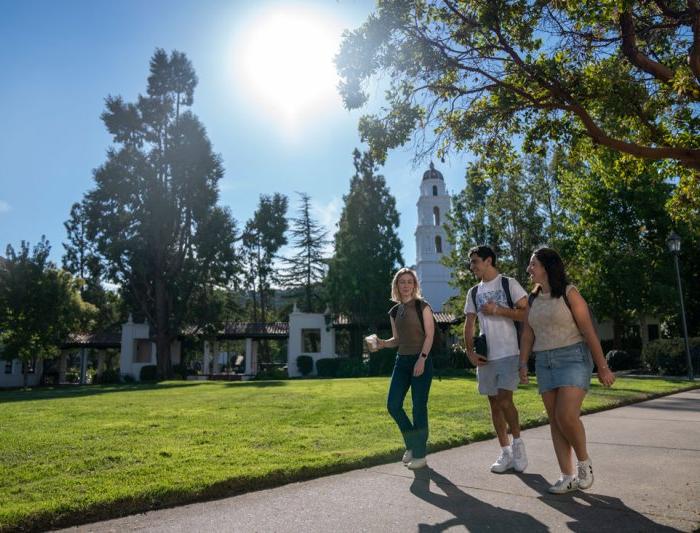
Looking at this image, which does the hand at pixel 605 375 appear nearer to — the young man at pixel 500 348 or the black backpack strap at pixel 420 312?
the young man at pixel 500 348

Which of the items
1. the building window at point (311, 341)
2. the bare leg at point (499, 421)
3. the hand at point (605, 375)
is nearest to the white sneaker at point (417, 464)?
the bare leg at point (499, 421)

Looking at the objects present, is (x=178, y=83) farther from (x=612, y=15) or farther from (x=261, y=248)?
(x=612, y=15)

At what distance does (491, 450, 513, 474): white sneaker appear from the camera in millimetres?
4647

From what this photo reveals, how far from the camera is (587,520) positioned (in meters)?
3.32

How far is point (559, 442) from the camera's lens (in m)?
4.11

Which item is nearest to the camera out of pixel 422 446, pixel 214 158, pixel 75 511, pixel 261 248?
pixel 75 511

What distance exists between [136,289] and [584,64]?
31789 millimetres

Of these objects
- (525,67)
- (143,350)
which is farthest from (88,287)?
(525,67)

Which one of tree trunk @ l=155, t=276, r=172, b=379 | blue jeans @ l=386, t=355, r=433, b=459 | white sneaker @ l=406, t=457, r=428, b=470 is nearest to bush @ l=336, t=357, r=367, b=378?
tree trunk @ l=155, t=276, r=172, b=379

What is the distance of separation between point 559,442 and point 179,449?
380 centimetres

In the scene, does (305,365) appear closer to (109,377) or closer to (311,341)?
(311,341)

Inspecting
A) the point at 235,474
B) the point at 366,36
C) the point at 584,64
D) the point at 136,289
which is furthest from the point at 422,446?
the point at 136,289

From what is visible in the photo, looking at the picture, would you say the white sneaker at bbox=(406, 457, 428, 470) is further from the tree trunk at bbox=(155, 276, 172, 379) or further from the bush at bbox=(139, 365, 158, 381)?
the bush at bbox=(139, 365, 158, 381)

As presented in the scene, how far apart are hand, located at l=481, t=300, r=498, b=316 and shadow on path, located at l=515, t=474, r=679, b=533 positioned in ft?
4.72
